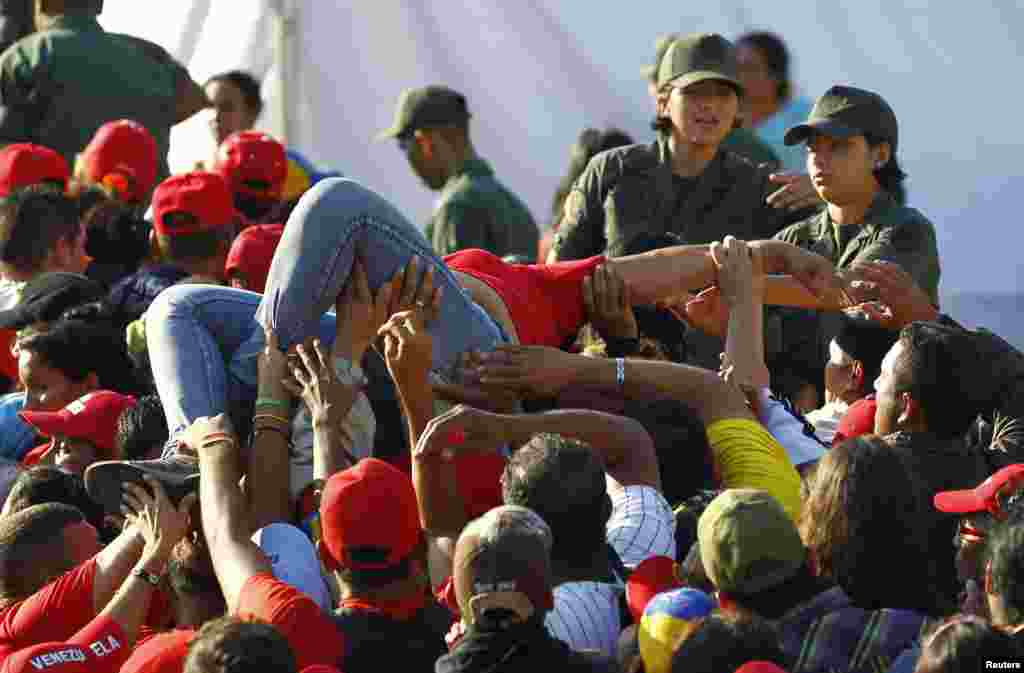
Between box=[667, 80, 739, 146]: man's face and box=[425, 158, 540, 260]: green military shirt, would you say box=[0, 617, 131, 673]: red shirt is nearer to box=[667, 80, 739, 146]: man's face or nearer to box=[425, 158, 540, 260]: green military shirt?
box=[667, 80, 739, 146]: man's face

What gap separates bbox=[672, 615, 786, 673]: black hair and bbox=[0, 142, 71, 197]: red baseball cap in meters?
4.53

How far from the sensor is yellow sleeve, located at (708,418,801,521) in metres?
4.14

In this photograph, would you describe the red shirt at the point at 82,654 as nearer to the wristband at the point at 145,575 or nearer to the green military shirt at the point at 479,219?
the wristband at the point at 145,575

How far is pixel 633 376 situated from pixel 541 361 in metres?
0.22

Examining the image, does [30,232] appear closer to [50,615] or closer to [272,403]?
[272,403]

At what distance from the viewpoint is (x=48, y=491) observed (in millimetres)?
4566

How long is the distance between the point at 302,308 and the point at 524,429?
2.24ft

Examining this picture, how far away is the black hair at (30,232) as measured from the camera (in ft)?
21.1

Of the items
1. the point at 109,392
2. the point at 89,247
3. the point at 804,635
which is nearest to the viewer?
the point at 804,635

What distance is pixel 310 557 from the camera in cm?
402

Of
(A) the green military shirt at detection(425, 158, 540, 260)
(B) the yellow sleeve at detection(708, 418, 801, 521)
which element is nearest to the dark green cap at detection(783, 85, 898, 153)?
(B) the yellow sleeve at detection(708, 418, 801, 521)

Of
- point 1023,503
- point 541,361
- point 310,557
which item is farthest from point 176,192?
point 1023,503

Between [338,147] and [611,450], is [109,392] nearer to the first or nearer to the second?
[611,450]

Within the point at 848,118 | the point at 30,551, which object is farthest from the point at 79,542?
the point at 848,118
